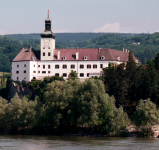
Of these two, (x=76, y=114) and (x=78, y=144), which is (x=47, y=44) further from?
(x=78, y=144)

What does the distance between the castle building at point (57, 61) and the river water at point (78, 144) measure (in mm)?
37825

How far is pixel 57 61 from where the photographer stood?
10162cm

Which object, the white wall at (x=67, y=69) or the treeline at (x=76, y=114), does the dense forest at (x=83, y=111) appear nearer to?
the treeline at (x=76, y=114)

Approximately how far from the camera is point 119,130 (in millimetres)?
66750

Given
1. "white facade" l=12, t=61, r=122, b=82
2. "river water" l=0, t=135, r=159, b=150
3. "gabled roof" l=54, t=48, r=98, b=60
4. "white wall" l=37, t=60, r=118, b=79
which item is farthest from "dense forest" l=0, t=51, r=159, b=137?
"gabled roof" l=54, t=48, r=98, b=60

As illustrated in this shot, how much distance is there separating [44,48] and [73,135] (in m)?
37.6

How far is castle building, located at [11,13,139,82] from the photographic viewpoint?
100 meters

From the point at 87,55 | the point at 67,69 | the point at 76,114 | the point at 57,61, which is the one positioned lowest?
the point at 76,114

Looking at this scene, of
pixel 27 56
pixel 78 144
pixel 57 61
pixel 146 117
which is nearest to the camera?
pixel 78 144

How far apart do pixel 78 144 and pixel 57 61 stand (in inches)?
1842

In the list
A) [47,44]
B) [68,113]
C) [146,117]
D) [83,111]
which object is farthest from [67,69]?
[146,117]

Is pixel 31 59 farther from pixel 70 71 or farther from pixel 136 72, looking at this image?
pixel 136 72

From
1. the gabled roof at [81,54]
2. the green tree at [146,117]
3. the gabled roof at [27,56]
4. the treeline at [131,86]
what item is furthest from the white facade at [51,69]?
the green tree at [146,117]

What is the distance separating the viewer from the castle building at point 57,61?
330 ft
